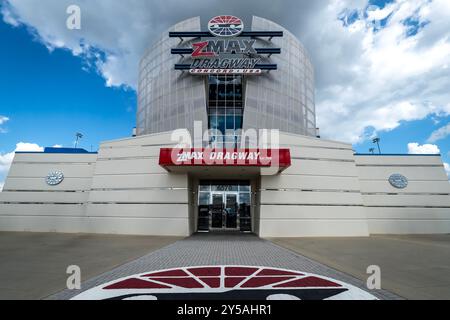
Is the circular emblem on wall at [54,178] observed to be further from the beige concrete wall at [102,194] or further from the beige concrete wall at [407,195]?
the beige concrete wall at [407,195]

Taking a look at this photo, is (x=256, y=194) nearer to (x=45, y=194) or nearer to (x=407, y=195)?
(x=407, y=195)

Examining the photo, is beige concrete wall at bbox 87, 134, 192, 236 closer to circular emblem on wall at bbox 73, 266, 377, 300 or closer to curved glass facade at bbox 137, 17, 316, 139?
curved glass facade at bbox 137, 17, 316, 139

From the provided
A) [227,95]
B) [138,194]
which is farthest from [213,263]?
[227,95]

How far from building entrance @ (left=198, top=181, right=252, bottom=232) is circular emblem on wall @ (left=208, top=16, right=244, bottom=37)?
50.7 feet

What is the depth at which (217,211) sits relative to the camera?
23.5m

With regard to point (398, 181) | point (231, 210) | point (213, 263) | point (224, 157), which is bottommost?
point (213, 263)

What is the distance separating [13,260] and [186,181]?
9521 mm

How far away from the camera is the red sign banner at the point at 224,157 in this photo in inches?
533

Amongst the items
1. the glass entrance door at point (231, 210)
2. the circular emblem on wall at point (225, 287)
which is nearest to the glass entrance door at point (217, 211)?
the glass entrance door at point (231, 210)

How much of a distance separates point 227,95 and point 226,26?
22.8ft

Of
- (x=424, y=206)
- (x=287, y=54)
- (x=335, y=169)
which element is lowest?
(x=424, y=206)
